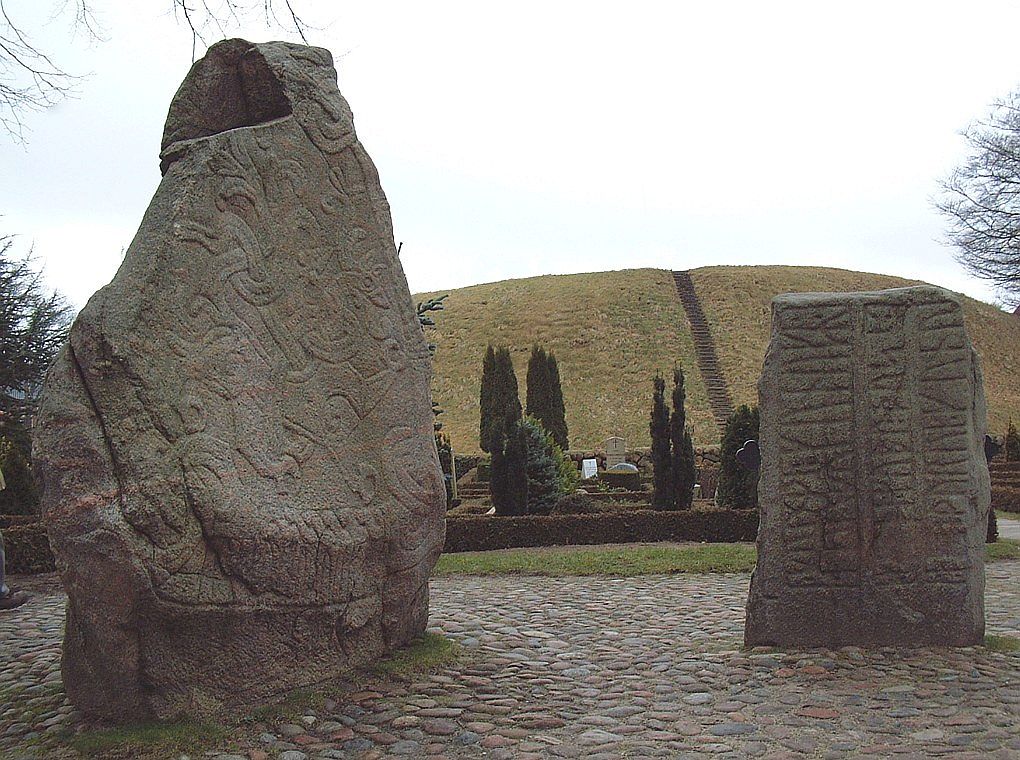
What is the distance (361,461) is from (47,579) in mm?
7866

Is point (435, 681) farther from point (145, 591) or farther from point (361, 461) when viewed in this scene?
point (145, 591)

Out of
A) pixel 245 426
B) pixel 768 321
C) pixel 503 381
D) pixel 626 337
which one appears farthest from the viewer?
pixel 768 321

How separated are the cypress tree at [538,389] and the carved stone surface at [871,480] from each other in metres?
28.7

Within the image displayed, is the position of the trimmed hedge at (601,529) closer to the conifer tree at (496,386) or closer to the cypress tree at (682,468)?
the cypress tree at (682,468)

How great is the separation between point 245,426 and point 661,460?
13.4 m

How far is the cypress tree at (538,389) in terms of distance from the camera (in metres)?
35.3

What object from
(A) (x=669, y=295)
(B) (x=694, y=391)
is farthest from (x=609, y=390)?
(A) (x=669, y=295)

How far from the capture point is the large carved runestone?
173 inches

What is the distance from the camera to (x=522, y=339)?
49.7 m

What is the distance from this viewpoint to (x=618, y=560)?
1190 cm

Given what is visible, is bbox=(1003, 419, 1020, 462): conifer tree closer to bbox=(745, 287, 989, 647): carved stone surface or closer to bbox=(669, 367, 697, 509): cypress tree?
bbox=(669, 367, 697, 509): cypress tree

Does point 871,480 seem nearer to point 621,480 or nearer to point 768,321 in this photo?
point 621,480

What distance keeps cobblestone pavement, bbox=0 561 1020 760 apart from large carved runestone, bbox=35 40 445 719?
0.44 metres

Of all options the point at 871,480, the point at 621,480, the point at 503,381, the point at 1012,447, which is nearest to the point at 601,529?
the point at 871,480
